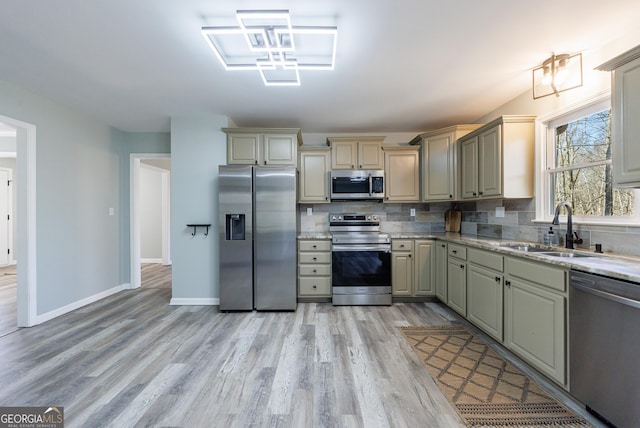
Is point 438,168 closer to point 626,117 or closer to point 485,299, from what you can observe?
point 485,299

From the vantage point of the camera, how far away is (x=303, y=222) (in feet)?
13.2

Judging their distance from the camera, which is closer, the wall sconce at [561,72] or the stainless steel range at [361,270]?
the wall sconce at [561,72]

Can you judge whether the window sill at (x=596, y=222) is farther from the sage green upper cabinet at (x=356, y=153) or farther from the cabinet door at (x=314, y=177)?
the cabinet door at (x=314, y=177)

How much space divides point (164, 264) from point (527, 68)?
697cm

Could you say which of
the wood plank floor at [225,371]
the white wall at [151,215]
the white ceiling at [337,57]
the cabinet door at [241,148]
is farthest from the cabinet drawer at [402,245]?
the white wall at [151,215]

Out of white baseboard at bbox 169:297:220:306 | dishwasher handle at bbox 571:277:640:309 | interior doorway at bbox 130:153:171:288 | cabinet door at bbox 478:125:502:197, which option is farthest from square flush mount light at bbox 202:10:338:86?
interior doorway at bbox 130:153:171:288

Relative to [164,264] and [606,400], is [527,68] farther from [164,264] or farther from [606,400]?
[164,264]

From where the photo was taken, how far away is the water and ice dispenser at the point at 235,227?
10.4ft

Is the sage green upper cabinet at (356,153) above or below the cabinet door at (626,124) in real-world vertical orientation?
above

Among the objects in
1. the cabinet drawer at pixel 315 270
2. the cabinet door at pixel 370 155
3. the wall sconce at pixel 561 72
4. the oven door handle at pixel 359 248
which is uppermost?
the wall sconce at pixel 561 72

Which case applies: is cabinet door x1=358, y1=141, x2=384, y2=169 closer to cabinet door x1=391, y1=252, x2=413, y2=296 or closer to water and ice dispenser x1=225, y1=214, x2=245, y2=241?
cabinet door x1=391, y1=252, x2=413, y2=296

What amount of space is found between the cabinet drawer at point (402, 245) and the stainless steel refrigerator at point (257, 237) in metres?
1.32

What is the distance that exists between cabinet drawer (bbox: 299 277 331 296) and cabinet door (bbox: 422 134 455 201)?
182 cm

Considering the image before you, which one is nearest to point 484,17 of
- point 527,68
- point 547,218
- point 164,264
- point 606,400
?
point 527,68
